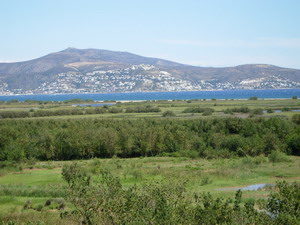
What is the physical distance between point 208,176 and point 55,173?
1751 centimetres

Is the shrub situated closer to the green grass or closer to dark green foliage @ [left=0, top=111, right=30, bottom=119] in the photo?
the green grass

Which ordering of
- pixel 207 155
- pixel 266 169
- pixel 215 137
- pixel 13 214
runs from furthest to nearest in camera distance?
1. pixel 215 137
2. pixel 207 155
3. pixel 266 169
4. pixel 13 214

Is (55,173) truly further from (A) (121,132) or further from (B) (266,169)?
(B) (266,169)

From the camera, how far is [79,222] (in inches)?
805

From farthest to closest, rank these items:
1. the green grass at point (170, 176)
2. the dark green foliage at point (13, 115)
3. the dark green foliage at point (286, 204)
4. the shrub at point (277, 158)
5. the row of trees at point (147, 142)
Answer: the dark green foliage at point (13, 115), the row of trees at point (147, 142), the shrub at point (277, 158), the green grass at point (170, 176), the dark green foliage at point (286, 204)

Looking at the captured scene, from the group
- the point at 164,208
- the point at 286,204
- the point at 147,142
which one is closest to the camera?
the point at 164,208

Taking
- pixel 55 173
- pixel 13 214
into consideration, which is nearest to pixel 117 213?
pixel 13 214

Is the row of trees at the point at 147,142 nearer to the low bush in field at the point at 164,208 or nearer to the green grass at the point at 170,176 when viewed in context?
the green grass at the point at 170,176

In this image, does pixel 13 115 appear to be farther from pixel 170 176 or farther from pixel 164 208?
pixel 164 208

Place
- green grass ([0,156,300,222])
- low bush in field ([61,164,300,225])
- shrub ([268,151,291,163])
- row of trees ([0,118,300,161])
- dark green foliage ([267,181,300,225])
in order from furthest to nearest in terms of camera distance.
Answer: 1. row of trees ([0,118,300,161])
2. shrub ([268,151,291,163])
3. green grass ([0,156,300,222])
4. dark green foliage ([267,181,300,225])
5. low bush in field ([61,164,300,225])

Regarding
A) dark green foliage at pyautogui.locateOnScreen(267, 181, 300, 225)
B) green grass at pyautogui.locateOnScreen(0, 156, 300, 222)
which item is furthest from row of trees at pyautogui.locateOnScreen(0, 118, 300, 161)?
dark green foliage at pyautogui.locateOnScreen(267, 181, 300, 225)

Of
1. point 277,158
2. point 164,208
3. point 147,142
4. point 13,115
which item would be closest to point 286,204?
point 164,208

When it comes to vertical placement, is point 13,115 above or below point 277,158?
below

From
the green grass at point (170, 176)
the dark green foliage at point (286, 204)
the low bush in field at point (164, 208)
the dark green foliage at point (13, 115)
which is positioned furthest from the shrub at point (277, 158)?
the dark green foliage at point (13, 115)
